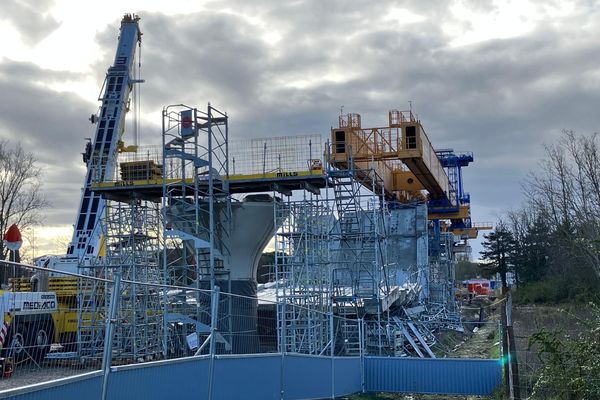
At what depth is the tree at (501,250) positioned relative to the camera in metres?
76.5

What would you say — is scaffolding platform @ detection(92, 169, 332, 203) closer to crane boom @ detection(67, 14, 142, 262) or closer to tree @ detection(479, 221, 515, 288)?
crane boom @ detection(67, 14, 142, 262)

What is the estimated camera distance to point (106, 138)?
3200cm

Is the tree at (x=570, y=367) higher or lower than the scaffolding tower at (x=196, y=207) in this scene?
lower

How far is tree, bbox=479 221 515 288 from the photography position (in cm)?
7650

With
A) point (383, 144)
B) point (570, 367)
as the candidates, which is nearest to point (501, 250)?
point (383, 144)

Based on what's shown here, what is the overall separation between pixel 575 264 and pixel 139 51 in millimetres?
30288

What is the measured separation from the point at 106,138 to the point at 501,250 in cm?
5637

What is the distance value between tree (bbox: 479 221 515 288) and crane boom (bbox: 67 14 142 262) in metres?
53.1

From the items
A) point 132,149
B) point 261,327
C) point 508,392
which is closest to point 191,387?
point 261,327

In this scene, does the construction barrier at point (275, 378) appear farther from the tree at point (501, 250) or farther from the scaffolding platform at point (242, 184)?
the tree at point (501, 250)

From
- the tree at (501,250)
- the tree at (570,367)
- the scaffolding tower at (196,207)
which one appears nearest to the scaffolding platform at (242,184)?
the scaffolding tower at (196,207)

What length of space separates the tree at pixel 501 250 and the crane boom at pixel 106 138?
174 feet

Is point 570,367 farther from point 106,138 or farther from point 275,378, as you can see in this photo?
point 106,138

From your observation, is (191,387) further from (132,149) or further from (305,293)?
(132,149)
